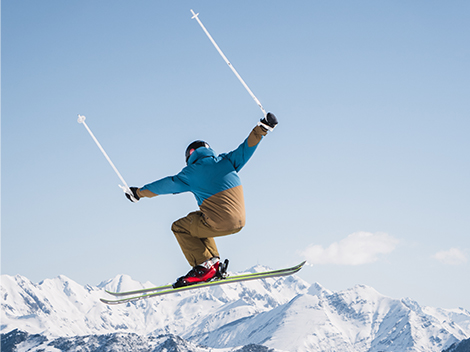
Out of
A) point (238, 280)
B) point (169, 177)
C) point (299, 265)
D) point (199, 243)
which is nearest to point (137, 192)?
point (169, 177)

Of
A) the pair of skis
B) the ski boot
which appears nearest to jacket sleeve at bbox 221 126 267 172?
the ski boot

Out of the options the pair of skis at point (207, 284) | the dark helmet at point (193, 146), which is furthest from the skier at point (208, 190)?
the pair of skis at point (207, 284)

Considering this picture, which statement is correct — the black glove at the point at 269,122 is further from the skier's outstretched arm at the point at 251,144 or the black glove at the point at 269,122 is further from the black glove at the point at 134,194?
the black glove at the point at 134,194

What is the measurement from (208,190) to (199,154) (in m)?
0.65

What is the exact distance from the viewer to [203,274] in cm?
970

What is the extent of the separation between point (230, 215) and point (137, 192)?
5.84 ft

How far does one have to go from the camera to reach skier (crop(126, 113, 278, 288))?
9102 millimetres

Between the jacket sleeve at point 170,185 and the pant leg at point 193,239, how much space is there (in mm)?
593

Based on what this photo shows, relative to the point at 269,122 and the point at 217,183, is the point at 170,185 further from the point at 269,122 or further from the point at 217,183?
the point at 269,122

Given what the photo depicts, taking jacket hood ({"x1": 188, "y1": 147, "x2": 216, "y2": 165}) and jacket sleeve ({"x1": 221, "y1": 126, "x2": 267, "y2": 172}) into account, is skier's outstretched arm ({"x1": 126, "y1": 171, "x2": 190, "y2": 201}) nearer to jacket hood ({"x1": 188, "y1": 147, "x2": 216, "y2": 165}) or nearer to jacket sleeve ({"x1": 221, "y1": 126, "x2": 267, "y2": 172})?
jacket hood ({"x1": 188, "y1": 147, "x2": 216, "y2": 165})

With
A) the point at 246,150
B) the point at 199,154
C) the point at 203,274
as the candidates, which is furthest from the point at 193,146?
the point at 203,274

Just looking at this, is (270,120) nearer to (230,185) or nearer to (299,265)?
(230,185)

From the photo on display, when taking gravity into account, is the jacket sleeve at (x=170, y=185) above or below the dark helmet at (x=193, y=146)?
below

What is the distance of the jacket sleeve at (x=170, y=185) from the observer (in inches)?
364
